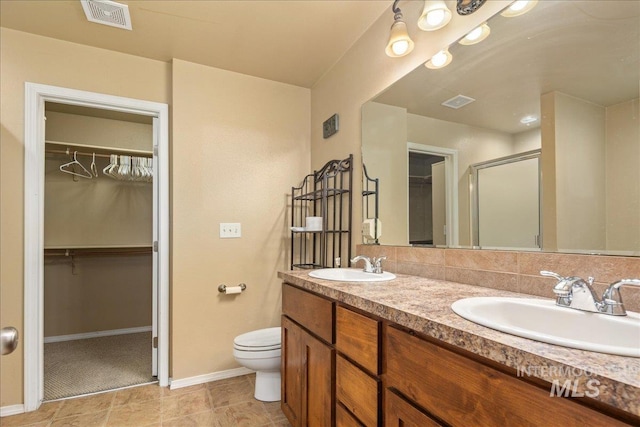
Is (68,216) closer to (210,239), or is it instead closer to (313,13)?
(210,239)

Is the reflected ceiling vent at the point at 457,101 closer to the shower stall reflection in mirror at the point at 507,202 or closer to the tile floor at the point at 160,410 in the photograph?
the shower stall reflection in mirror at the point at 507,202

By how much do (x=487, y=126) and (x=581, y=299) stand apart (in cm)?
75

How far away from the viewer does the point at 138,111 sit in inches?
91.4

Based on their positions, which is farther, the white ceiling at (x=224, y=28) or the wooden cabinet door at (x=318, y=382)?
the white ceiling at (x=224, y=28)

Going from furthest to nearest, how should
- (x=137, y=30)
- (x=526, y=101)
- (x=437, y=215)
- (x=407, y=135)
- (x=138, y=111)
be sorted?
(x=138, y=111), (x=137, y=30), (x=407, y=135), (x=437, y=215), (x=526, y=101)

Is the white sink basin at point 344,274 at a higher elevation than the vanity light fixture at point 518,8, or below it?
below

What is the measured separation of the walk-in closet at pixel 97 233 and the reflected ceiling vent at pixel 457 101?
2.56 m

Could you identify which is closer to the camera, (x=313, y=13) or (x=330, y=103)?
(x=313, y=13)

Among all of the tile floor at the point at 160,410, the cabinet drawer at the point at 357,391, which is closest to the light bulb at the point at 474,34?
the cabinet drawer at the point at 357,391

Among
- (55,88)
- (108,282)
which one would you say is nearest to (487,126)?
(55,88)

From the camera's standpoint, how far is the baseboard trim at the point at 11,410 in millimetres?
1899

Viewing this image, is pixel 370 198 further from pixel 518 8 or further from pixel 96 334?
pixel 96 334

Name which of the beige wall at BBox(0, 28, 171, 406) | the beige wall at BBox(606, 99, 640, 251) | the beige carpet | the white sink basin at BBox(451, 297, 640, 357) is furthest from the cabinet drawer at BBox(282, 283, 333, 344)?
the beige wall at BBox(0, 28, 171, 406)

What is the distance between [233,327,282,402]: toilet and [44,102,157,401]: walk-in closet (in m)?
1.42
